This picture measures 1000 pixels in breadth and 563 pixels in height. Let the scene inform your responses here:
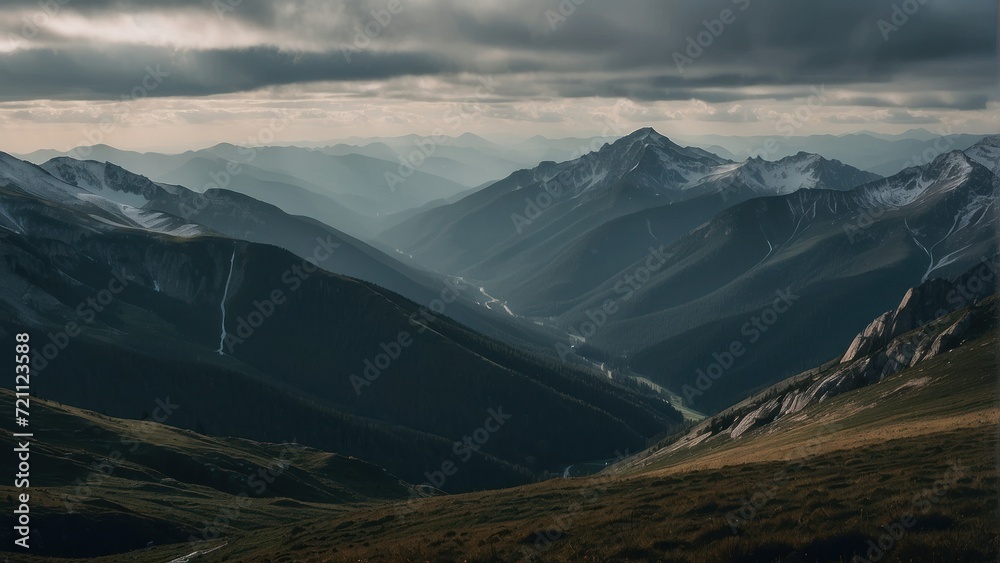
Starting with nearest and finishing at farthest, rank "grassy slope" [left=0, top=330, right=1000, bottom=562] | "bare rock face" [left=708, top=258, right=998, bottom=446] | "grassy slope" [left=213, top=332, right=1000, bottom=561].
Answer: "grassy slope" [left=213, top=332, right=1000, bottom=561] → "grassy slope" [left=0, top=330, right=1000, bottom=562] → "bare rock face" [left=708, top=258, right=998, bottom=446]

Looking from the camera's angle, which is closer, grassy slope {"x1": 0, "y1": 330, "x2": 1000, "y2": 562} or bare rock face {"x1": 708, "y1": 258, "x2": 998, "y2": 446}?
grassy slope {"x1": 0, "y1": 330, "x2": 1000, "y2": 562}

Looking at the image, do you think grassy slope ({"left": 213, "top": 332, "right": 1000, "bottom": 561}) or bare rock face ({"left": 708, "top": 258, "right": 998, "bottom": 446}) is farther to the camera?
bare rock face ({"left": 708, "top": 258, "right": 998, "bottom": 446})

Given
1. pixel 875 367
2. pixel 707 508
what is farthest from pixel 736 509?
pixel 875 367

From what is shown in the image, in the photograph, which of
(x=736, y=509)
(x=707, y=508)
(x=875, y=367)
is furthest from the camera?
(x=875, y=367)

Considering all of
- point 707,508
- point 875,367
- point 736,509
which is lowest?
point 736,509

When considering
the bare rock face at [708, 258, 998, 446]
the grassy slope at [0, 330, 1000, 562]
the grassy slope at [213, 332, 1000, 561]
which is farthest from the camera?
the bare rock face at [708, 258, 998, 446]

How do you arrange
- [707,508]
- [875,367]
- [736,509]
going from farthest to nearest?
1. [875,367]
2. [707,508]
3. [736,509]

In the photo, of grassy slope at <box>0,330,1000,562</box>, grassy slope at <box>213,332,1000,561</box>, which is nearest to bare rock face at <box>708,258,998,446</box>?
grassy slope at <box>0,330,1000,562</box>

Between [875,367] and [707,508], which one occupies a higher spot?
[875,367]

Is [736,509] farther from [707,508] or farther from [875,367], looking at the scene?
[875,367]

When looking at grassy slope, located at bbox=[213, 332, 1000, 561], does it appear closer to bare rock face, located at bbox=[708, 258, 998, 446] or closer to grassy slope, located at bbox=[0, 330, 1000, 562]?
grassy slope, located at bbox=[0, 330, 1000, 562]

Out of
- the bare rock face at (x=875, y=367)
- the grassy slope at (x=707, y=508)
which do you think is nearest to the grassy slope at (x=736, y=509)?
the grassy slope at (x=707, y=508)
